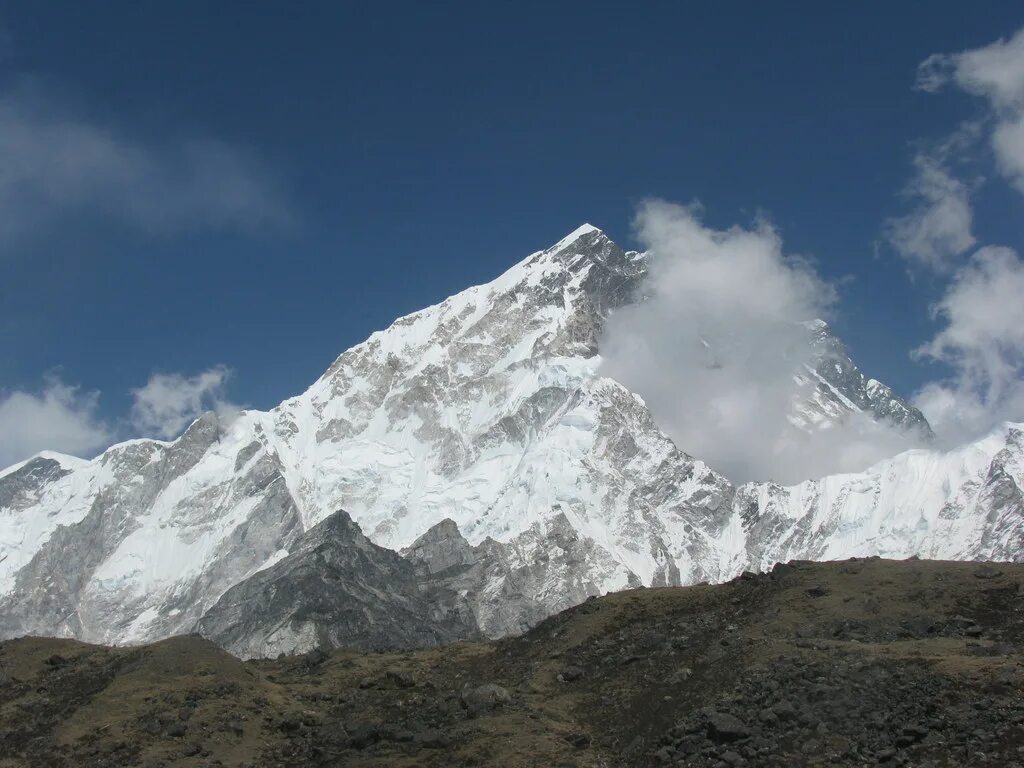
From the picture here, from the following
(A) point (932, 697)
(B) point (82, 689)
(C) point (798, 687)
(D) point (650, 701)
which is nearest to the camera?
(A) point (932, 697)

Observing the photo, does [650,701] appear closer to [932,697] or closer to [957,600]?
[932,697]

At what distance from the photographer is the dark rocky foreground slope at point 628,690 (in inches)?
1738

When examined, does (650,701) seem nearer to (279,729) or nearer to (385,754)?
(385,754)

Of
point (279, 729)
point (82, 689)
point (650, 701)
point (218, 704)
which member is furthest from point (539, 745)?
point (82, 689)

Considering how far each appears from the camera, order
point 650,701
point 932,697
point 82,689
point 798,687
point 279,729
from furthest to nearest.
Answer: point 82,689 < point 279,729 < point 650,701 < point 798,687 < point 932,697

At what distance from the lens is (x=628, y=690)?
Answer: 54219mm

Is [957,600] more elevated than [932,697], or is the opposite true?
[957,600]

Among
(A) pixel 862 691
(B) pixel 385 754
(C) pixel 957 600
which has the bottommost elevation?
(B) pixel 385 754

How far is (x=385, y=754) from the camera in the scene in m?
50.1

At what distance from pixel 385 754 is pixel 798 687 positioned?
1806cm

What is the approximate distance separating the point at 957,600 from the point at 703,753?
20298 mm

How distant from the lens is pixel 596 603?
70062 millimetres

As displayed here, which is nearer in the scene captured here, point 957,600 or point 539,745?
point 539,745

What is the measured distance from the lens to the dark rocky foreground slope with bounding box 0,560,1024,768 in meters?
44.2
